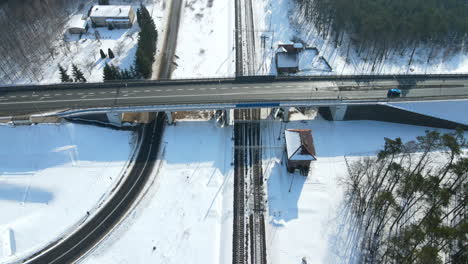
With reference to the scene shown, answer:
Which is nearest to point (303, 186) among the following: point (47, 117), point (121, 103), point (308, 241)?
point (308, 241)

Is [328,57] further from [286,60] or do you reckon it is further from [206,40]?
[206,40]

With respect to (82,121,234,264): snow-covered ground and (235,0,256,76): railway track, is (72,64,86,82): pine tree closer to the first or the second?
(82,121,234,264): snow-covered ground

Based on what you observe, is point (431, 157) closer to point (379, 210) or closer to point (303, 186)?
point (379, 210)

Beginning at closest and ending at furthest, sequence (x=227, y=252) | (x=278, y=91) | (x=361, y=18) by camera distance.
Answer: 1. (x=227, y=252)
2. (x=278, y=91)
3. (x=361, y=18)

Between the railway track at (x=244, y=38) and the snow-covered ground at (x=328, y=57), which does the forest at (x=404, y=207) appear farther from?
the railway track at (x=244, y=38)

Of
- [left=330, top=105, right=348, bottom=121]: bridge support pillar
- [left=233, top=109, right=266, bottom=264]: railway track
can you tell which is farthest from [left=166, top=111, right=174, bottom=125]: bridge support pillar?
[left=330, top=105, right=348, bottom=121]: bridge support pillar

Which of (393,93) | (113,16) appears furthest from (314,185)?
(113,16)

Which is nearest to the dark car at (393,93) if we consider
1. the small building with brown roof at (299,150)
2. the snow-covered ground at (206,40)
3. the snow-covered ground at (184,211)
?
the small building with brown roof at (299,150)
